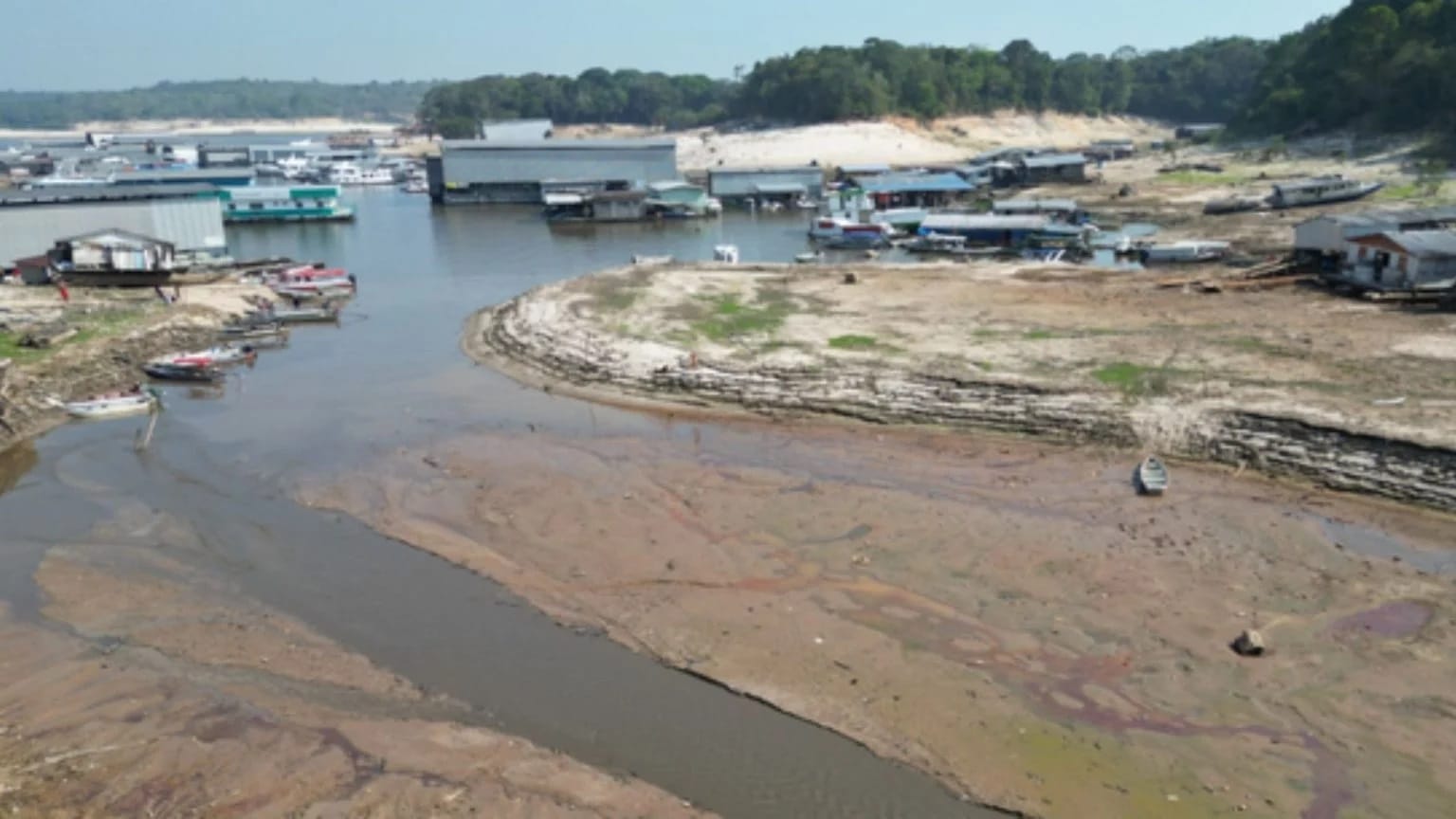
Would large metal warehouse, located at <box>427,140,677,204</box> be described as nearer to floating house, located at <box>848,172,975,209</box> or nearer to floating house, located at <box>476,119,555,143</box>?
A: floating house, located at <box>848,172,975,209</box>

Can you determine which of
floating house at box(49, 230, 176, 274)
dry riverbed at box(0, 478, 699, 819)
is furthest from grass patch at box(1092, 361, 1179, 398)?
floating house at box(49, 230, 176, 274)

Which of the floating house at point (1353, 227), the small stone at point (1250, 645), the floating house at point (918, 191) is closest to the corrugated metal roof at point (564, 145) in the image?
the floating house at point (918, 191)

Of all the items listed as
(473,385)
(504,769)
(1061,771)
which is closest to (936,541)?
(1061,771)

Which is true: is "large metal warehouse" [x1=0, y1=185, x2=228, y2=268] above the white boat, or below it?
below

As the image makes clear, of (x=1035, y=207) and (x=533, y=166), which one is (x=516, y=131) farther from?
(x=1035, y=207)

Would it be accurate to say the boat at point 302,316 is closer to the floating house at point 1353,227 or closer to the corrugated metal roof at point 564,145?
the floating house at point 1353,227
